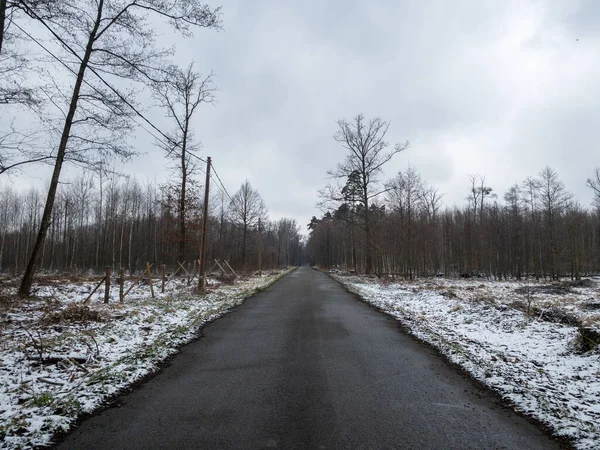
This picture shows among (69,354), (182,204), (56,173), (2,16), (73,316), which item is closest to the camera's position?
(69,354)

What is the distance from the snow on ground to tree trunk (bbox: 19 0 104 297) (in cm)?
77

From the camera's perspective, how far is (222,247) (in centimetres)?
5550

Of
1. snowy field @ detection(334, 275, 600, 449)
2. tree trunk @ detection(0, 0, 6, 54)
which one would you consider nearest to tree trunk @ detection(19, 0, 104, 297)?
tree trunk @ detection(0, 0, 6, 54)

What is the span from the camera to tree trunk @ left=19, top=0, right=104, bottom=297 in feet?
34.0

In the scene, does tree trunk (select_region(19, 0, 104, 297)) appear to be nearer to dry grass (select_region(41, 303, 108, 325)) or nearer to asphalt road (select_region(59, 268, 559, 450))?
dry grass (select_region(41, 303, 108, 325))

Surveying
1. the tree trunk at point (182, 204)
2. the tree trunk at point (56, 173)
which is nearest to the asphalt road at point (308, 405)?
the tree trunk at point (56, 173)

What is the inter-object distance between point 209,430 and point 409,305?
1085 cm

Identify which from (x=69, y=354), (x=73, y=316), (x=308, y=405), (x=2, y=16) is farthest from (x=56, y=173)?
(x=308, y=405)

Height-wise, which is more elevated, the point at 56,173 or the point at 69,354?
the point at 56,173

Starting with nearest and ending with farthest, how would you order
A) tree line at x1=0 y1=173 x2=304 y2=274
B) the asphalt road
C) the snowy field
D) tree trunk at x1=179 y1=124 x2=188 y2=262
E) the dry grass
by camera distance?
the asphalt road
the snowy field
the dry grass
tree trunk at x1=179 y1=124 x2=188 y2=262
tree line at x1=0 y1=173 x2=304 y2=274

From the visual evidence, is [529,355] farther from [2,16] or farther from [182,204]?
[182,204]

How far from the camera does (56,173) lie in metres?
10.7

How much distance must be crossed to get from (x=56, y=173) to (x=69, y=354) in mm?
7324

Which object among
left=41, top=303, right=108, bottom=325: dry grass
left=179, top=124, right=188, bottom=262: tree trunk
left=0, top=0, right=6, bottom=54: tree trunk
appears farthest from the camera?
left=179, top=124, right=188, bottom=262: tree trunk
